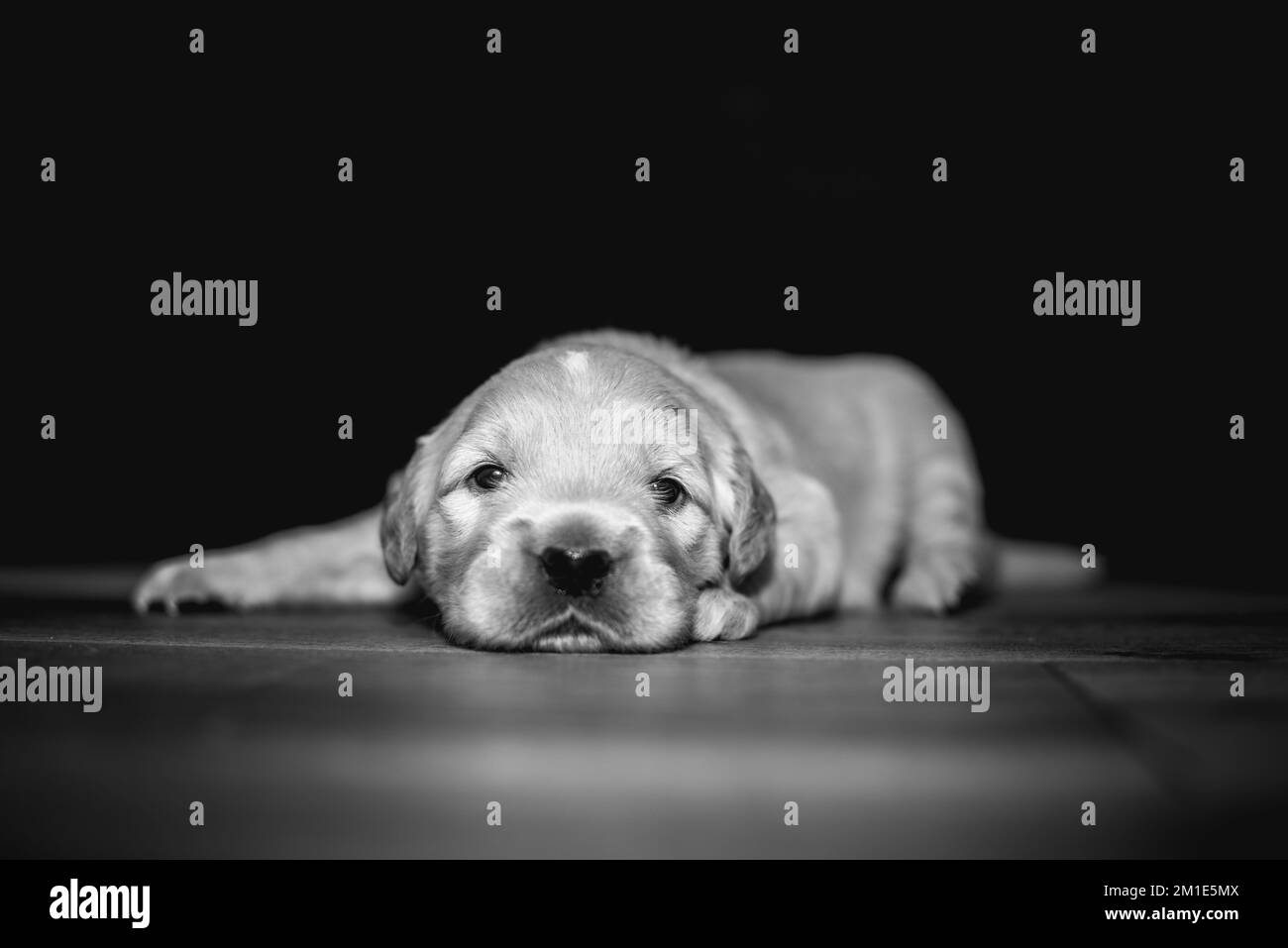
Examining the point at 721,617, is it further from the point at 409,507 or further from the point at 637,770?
the point at 637,770

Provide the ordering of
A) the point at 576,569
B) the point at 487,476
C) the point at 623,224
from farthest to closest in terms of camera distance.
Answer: the point at 623,224, the point at 487,476, the point at 576,569

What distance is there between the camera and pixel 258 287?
687 cm

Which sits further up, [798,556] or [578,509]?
[578,509]

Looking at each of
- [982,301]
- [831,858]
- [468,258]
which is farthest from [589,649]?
[982,301]

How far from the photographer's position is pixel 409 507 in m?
4.10

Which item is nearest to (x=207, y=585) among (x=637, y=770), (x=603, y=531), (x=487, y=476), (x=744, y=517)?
(x=487, y=476)

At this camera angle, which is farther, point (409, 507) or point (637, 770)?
point (409, 507)

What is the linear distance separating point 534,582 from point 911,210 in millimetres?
4453

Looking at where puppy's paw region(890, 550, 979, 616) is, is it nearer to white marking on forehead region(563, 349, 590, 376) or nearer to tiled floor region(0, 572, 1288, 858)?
white marking on forehead region(563, 349, 590, 376)

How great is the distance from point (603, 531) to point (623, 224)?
4.13 meters

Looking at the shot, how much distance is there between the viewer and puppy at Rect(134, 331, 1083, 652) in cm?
343

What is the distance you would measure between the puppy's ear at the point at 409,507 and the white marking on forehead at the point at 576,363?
0.51 metres

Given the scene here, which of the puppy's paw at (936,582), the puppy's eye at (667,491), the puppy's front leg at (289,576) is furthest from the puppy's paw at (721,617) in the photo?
the puppy's front leg at (289,576)

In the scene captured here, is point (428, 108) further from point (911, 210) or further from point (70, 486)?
point (70, 486)
